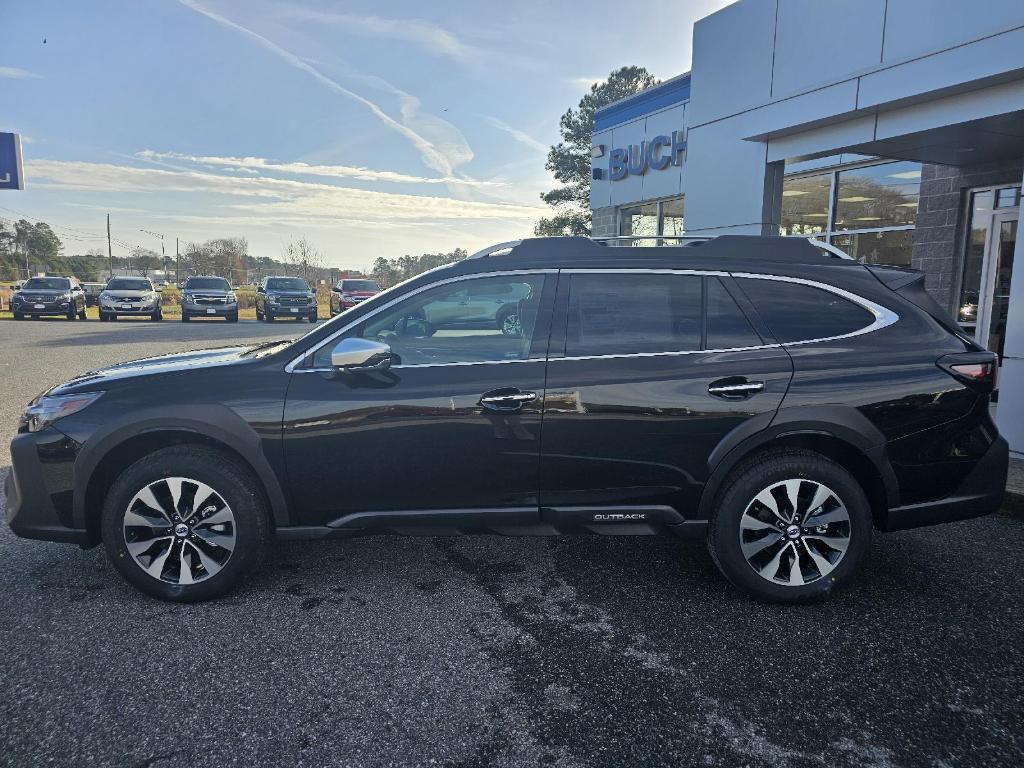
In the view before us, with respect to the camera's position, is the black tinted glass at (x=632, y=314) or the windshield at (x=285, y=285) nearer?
the black tinted glass at (x=632, y=314)

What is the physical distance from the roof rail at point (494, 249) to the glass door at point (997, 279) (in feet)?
26.8

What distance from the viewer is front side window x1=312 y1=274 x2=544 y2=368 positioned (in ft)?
11.0

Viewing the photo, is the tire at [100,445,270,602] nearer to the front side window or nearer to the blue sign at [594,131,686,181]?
the front side window

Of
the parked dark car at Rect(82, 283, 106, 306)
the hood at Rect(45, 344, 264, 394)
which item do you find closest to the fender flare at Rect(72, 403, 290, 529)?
the hood at Rect(45, 344, 264, 394)

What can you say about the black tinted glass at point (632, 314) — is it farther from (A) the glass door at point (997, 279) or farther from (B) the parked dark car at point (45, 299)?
(B) the parked dark car at point (45, 299)

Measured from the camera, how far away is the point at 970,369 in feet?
10.8

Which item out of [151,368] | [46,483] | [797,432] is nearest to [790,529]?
[797,432]

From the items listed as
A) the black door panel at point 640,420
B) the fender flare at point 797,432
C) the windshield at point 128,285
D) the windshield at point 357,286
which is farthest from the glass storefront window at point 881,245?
the windshield at point 128,285

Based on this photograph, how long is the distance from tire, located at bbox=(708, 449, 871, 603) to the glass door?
7.32 m

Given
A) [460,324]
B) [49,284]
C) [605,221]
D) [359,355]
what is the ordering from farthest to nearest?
1. [49,284]
2. [605,221]
3. [460,324]
4. [359,355]

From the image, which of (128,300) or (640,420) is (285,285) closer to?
(128,300)

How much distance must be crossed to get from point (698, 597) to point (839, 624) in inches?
25.5

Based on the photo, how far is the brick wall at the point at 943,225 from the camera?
9055mm

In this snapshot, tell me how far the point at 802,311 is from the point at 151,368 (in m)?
3.41
